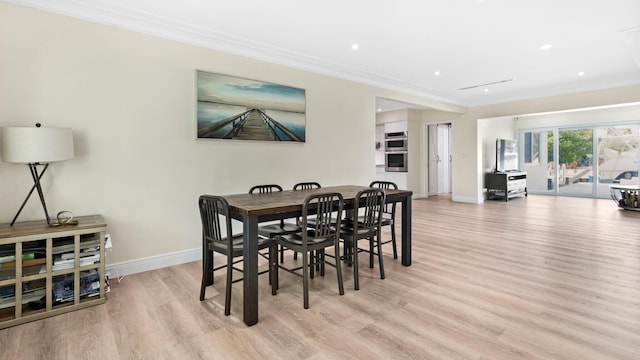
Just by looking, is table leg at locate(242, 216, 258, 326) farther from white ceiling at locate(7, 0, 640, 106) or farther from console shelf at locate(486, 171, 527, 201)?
console shelf at locate(486, 171, 527, 201)

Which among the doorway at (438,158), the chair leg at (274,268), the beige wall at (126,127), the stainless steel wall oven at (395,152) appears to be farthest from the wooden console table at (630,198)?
the chair leg at (274,268)

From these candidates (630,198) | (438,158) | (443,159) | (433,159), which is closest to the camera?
(630,198)

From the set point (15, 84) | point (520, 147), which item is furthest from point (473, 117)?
point (15, 84)

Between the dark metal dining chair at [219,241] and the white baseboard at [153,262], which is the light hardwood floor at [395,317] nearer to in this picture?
the white baseboard at [153,262]

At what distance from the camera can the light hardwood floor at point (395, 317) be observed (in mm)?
1900

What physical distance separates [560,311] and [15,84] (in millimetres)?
4669

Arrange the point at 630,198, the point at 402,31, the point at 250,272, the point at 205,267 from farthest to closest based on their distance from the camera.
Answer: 1. the point at 630,198
2. the point at 402,31
3. the point at 205,267
4. the point at 250,272

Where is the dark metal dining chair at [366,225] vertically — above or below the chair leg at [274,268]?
above

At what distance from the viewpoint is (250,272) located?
222 cm

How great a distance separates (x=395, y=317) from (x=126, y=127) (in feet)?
9.88

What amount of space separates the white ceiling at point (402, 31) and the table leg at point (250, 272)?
6.92ft

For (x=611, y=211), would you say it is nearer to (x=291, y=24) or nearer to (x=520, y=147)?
(x=520, y=147)

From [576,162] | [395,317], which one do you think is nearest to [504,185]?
[576,162]

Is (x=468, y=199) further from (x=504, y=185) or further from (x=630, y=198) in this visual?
(x=630, y=198)
